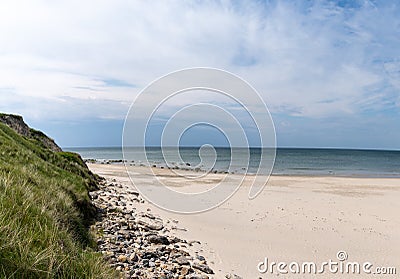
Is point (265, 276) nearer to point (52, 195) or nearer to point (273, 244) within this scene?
point (273, 244)

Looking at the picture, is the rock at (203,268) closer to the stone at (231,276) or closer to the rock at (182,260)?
the rock at (182,260)

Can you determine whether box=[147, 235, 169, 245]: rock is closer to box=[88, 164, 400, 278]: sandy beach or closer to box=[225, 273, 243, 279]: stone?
box=[88, 164, 400, 278]: sandy beach

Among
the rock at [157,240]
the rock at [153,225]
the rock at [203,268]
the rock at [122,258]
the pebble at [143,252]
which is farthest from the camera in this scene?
the rock at [153,225]

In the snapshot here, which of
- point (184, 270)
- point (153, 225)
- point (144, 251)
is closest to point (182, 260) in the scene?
point (184, 270)

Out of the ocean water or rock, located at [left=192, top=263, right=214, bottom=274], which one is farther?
the ocean water

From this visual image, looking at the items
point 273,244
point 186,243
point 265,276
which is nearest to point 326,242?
point 273,244

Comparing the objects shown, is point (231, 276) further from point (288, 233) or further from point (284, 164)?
point (284, 164)

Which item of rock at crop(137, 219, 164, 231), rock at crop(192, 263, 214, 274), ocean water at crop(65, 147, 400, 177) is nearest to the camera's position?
rock at crop(192, 263, 214, 274)

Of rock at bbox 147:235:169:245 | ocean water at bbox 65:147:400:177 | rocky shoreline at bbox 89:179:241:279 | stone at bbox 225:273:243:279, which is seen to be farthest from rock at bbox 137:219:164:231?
ocean water at bbox 65:147:400:177

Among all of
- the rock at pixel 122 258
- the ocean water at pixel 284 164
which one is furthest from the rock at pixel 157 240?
the ocean water at pixel 284 164

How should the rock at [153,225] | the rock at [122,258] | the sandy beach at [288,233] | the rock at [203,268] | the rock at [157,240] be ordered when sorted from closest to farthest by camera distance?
1. the rock at [122,258]
2. the rock at [203,268]
3. the rock at [157,240]
4. the sandy beach at [288,233]
5. the rock at [153,225]

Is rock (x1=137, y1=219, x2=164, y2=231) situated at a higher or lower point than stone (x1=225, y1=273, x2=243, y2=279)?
higher

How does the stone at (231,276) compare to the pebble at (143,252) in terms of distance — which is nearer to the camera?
the pebble at (143,252)

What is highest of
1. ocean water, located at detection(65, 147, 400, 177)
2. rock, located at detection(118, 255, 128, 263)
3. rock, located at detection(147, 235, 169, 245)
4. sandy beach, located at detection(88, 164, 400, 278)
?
ocean water, located at detection(65, 147, 400, 177)
